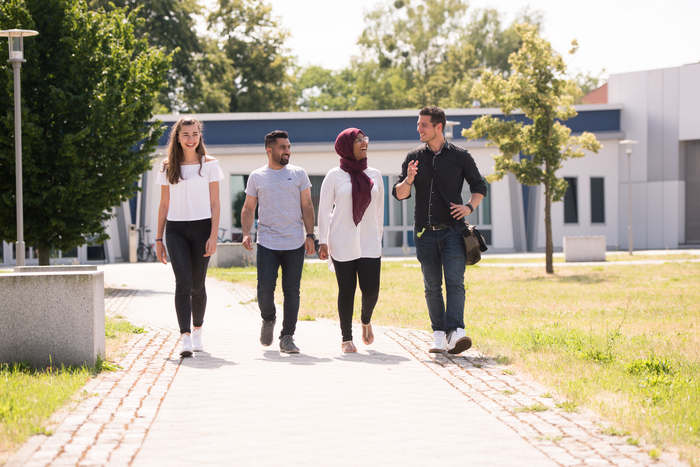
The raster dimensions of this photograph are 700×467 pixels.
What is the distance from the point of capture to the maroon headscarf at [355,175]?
645cm

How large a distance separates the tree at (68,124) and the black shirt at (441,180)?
879 centimetres

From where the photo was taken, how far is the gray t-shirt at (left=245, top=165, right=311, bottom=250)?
6.61m

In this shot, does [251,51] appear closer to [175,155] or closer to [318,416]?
[175,155]

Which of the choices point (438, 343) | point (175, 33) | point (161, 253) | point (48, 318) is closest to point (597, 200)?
point (175, 33)

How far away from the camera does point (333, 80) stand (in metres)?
69.9

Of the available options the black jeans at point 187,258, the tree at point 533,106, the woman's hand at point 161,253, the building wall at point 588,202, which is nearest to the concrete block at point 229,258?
the tree at point 533,106

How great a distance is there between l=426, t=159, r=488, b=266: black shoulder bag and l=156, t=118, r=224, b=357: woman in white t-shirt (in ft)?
6.23

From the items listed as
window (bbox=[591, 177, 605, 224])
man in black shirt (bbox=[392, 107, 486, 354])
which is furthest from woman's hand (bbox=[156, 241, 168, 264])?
window (bbox=[591, 177, 605, 224])

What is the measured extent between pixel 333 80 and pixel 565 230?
137 feet

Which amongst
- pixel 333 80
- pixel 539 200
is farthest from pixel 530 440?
pixel 333 80

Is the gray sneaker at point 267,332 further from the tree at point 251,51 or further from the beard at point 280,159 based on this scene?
the tree at point 251,51

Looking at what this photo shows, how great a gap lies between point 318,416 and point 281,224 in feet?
8.26

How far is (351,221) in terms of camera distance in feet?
21.5

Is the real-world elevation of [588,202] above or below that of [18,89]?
below
